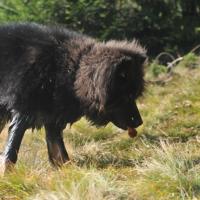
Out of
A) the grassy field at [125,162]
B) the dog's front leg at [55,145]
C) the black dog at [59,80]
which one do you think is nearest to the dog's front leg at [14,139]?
the black dog at [59,80]

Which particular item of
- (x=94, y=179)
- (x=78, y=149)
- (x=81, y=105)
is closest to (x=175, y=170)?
(x=94, y=179)

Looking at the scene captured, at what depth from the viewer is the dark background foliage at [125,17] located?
12070 millimetres

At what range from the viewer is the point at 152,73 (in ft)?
40.0

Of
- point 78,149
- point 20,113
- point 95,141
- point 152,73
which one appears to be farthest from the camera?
point 152,73

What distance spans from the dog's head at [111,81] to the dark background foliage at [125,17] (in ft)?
16.9

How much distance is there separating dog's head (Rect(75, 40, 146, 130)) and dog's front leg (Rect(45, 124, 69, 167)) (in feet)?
1.39

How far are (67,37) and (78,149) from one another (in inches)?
64.3

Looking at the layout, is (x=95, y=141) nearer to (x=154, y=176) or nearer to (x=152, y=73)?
(x=154, y=176)

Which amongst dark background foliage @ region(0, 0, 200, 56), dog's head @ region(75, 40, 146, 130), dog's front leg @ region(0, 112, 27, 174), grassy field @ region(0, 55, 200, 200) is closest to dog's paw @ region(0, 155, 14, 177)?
dog's front leg @ region(0, 112, 27, 174)

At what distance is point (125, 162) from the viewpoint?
7191 millimetres

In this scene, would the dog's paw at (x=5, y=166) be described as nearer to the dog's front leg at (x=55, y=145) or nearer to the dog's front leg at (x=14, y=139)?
the dog's front leg at (x=14, y=139)

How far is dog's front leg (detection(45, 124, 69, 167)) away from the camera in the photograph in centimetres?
708

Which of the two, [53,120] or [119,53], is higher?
[119,53]

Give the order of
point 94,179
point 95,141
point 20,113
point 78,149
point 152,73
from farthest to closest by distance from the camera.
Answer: point 152,73 < point 95,141 < point 78,149 < point 20,113 < point 94,179
